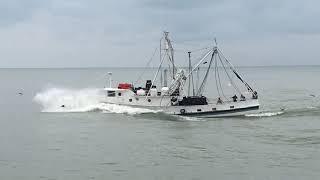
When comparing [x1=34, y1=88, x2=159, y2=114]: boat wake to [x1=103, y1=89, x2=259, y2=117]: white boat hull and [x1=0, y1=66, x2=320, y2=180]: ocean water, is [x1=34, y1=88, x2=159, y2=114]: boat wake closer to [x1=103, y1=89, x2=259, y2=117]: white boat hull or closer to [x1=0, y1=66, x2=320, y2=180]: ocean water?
[x1=0, y1=66, x2=320, y2=180]: ocean water

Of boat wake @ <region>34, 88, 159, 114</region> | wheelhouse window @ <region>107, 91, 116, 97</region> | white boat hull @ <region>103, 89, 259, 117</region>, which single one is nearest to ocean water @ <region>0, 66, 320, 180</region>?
boat wake @ <region>34, 88, 159, 114</region>

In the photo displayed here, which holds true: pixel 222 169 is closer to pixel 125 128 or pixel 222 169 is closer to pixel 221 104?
pixel 125 128

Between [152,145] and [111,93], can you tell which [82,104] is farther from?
[152,145]

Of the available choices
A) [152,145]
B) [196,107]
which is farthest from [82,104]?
[152,145]

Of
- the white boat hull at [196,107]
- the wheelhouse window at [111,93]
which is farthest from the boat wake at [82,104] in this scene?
the wheelhouse window at [111,93]

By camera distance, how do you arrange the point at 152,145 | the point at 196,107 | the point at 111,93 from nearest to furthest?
1. the point at 152,145
2. the point at 196,107
3. the point at 111,93

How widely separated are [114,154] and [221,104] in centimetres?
2324

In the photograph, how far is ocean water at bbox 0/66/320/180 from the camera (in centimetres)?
3575

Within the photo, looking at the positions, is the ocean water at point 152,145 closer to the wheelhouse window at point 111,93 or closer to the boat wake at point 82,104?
the boat wake at point 82,104

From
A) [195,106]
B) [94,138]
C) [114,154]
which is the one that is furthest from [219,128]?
[114,154]

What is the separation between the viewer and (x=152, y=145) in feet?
150

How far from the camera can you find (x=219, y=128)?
2175 inches

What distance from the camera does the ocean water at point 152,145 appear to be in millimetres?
35750

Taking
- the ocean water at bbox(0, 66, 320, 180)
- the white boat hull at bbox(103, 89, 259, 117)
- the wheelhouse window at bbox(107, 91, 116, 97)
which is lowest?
the ocean water at bbox(0, 66, 320, 180)
